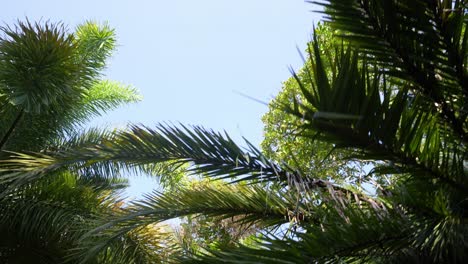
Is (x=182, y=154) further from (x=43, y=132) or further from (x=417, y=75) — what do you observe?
(x=43, y=132)

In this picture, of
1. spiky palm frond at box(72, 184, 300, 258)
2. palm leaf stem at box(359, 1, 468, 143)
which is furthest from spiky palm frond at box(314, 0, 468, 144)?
spiky palm frond at box(72, 184, 300, 258)

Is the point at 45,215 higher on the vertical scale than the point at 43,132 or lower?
lower

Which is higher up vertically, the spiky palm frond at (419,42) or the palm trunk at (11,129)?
the palm trunk at (11,129)

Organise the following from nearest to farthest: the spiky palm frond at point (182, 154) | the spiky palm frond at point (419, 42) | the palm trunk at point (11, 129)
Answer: the spiky palm frond at point (419, 42), the spiky palm frond at point (182, 154), the palm trunk at point (11, 129)

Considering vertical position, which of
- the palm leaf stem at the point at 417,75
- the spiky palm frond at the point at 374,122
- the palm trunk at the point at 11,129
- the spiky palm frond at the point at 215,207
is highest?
the palm trunk at the point at 11,129

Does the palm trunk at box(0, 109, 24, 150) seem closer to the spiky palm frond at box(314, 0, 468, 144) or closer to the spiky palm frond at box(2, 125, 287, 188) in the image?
the spiky palm frond at box(2, 125, 287, 188)

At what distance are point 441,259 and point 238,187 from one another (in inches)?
65.2

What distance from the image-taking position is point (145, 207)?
4.37 metres

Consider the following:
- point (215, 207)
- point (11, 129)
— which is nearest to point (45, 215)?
point (11, 129)

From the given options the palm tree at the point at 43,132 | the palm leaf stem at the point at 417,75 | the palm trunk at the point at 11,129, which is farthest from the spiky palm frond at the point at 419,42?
the palm trunk at the point at 11,129

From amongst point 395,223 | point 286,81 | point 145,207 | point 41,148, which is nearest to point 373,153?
point 395,223

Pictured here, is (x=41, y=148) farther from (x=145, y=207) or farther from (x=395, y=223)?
(x=395, y=223)

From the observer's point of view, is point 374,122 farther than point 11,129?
No

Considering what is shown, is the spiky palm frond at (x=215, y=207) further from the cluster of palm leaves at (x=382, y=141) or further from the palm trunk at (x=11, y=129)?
the palm trunk at (x=11, y=129)
